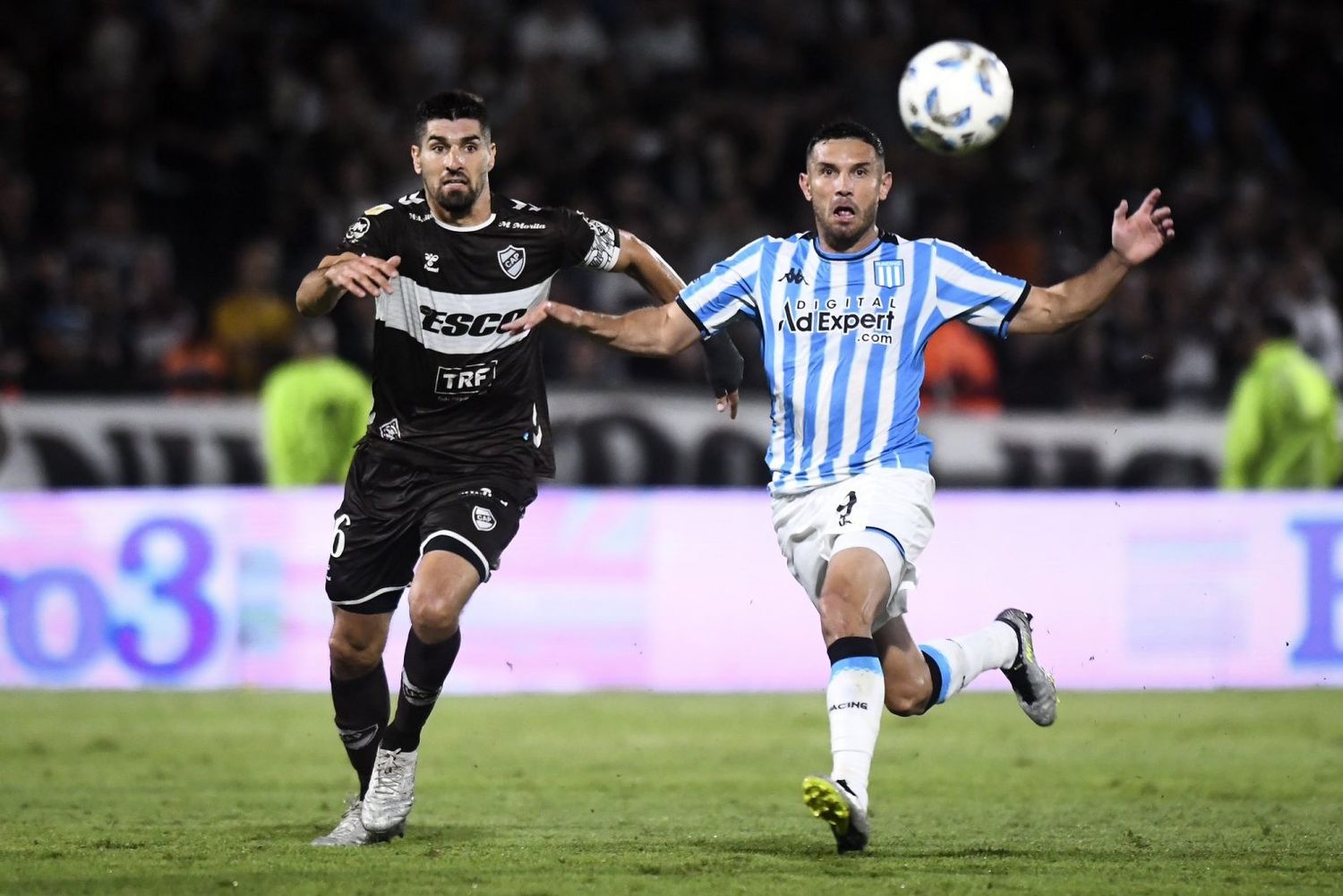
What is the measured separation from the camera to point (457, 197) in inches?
260

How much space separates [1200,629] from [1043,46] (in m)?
6.36

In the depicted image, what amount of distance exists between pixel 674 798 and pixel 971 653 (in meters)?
1.50

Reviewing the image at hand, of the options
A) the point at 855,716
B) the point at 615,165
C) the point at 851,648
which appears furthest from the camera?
the point at 615,165

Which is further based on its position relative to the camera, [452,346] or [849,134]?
[452,346]

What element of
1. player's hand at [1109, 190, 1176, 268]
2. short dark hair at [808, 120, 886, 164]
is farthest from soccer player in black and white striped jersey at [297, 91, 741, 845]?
player's hand at [1109, 190, 1176, 268]

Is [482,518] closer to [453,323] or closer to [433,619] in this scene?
[433,619]

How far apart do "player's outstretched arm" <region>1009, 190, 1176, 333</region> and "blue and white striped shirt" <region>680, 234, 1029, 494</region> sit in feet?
0.28

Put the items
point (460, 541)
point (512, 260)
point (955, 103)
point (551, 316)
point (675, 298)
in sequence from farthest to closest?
1. point (955, 103)
2. point (675, 298)
3. point (512, 260)
4. point (460, 541)
5. point (551, 316)

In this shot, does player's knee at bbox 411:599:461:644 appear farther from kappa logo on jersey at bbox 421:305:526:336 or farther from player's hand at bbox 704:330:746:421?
player's hand at bbox 704:330:746:421

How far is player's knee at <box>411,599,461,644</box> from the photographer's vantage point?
6.23 m

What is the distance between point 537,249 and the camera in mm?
6793

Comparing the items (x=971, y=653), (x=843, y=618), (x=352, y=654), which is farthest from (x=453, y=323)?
(x=971, y=653)

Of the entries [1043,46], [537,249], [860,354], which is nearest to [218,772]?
[537,249]

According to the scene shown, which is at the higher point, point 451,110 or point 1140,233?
point 451,110
